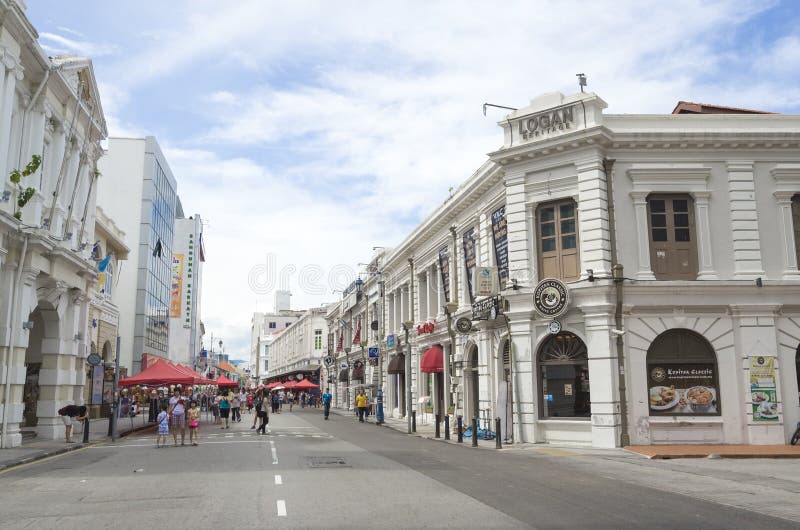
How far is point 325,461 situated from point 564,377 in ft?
30.3

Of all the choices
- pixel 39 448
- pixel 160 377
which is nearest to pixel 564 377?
pixel 39 448

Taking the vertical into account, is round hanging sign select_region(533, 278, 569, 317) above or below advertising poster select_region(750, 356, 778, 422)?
above

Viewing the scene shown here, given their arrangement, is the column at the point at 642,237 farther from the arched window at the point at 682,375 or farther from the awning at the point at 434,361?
the awning at the point at 434,361

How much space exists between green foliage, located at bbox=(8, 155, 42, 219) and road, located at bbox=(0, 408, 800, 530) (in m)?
7.65

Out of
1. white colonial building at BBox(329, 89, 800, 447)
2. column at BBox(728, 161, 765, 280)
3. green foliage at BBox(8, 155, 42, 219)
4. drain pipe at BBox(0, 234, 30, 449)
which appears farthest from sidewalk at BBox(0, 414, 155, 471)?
column at BBox(728, 161, 765, 280)

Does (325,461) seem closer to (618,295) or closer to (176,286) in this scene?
(618,295)

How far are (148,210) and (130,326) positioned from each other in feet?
29.7

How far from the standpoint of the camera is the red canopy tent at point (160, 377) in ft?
107

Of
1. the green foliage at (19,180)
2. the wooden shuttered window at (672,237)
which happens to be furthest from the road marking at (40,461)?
the wooden shuttered window at (672,237)

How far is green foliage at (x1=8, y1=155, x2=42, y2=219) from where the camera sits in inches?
821

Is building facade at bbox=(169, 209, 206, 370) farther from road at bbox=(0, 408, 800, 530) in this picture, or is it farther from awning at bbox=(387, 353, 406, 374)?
road at bbox=(0, 408, 800, 530)

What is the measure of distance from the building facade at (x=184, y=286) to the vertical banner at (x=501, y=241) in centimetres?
5023

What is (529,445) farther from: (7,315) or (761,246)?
(7,315)

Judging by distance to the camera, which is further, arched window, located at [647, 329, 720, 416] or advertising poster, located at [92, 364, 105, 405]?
advertising poster, located at [92, 364, 105, 405]
